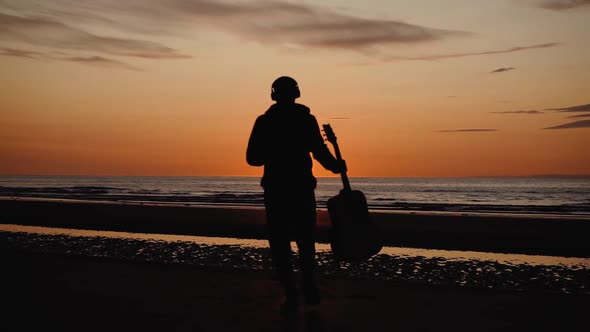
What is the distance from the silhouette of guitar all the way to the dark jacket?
380mm

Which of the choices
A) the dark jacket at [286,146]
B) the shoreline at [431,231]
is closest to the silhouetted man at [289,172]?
the dark jacket at [286,146]

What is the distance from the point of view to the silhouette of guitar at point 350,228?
571cm

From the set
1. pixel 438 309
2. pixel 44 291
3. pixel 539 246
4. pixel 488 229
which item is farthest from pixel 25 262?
pixel 488 229

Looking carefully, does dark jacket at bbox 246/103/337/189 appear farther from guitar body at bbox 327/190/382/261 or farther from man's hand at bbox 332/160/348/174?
guitar body at bbox 327/190/382/261

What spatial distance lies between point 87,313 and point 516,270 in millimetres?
5991

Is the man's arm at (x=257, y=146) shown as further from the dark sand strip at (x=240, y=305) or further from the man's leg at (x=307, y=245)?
the dark sand strip at (x=240, y=305)

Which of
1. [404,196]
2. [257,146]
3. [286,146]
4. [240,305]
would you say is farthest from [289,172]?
[404,196]

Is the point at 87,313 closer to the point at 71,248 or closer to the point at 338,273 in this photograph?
the point at 338,273

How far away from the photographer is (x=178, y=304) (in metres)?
5.39

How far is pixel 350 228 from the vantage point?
18.8ft

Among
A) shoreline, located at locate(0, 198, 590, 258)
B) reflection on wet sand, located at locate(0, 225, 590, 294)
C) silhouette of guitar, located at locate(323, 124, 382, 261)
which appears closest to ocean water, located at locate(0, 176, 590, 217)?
shoreline, located at locate(0, 198, 590, 258)

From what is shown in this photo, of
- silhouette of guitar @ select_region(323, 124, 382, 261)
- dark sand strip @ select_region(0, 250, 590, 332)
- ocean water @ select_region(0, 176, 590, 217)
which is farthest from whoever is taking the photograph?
ocean water @ select_region(0, 176, 590, 217)

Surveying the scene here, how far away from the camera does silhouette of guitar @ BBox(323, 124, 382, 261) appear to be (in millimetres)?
5707

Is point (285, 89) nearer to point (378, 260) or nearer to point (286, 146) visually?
point (286, 146)
